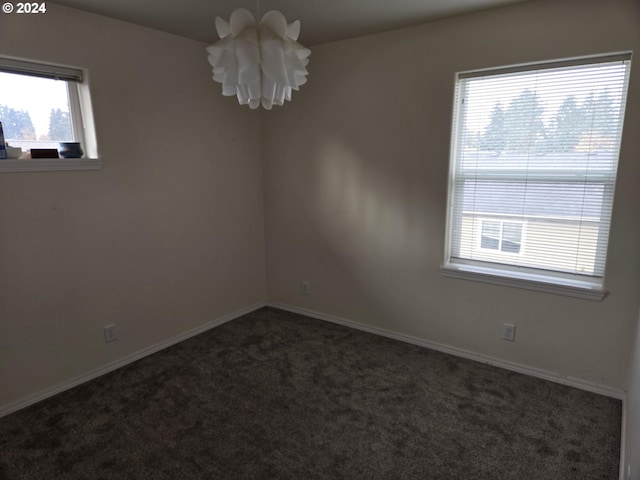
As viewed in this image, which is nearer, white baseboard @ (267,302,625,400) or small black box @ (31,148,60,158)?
small black box @ (31,148,60,158)

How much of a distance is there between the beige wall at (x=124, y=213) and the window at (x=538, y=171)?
77.0 inches

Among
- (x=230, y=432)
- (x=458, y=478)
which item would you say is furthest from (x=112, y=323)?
(x=458, y=478)

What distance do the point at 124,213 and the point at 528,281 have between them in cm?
285

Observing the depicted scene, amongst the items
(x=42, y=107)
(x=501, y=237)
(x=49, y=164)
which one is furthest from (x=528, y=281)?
(x=42, y=107)

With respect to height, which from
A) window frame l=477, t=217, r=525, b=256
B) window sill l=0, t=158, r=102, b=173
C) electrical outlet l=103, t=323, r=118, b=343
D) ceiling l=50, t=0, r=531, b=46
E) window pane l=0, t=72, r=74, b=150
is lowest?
electrical outlet l=103, t=323, r=118, b=343

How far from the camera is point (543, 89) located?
2.54 m

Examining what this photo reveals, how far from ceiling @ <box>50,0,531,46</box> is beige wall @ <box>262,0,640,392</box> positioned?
0.57 ft

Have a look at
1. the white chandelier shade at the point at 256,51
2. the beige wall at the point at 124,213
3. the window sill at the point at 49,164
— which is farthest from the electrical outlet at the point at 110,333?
the white chandelier shade at the point at 256,51

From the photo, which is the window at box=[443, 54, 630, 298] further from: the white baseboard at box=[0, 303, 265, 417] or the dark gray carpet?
the white baseboard at box=[0, 303, 265, 417]

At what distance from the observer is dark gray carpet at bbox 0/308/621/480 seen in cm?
200

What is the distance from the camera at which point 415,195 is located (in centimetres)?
309

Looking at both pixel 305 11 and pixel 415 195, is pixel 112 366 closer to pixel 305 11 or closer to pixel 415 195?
pixel 415 195

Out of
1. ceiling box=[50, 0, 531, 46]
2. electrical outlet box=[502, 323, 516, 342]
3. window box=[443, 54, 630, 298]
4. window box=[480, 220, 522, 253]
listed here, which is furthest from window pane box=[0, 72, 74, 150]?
electrical outlet box=[502, 323, 516, 342]

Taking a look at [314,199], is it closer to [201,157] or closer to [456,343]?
[201,157]
